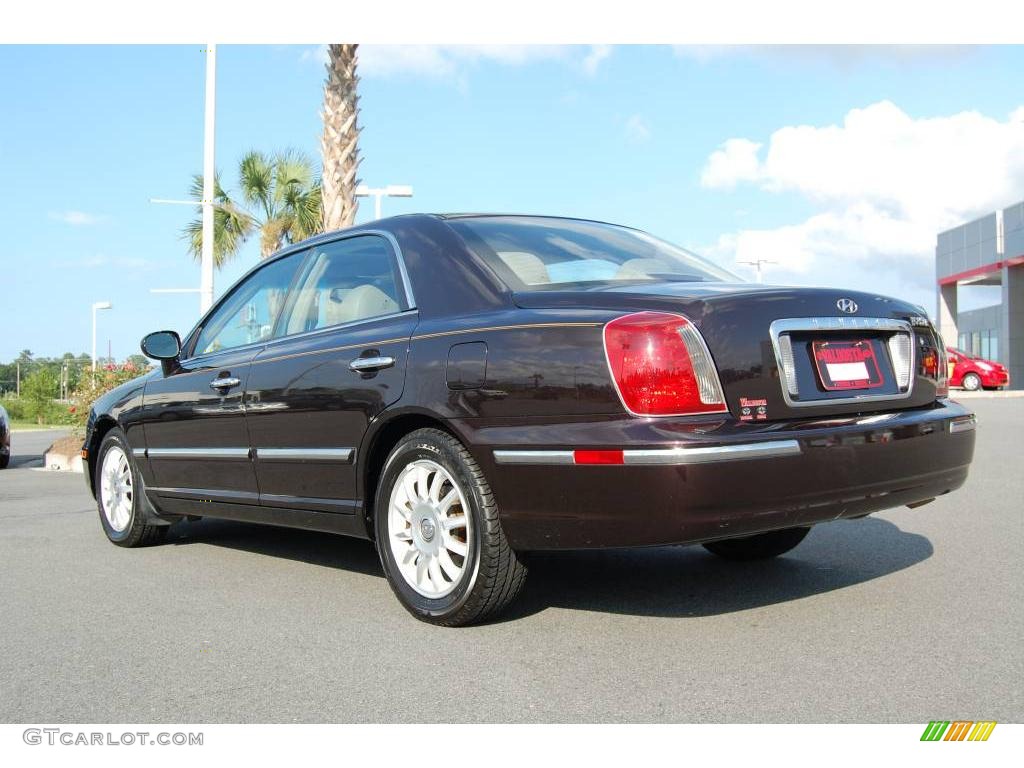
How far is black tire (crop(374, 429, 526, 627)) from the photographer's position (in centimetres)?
400

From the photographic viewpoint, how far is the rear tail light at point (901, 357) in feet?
13.8

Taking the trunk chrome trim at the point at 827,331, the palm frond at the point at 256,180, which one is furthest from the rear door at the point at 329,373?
the palm frond at the point at 256,180

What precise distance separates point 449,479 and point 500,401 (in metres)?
0.46

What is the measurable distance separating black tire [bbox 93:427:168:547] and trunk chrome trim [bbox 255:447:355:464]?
5.03ft

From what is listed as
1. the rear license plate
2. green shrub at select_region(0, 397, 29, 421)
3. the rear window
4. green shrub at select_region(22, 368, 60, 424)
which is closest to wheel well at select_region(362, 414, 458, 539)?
the rear window

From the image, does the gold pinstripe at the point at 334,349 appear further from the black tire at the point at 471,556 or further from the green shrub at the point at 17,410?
the green shrub at the point at 17,410

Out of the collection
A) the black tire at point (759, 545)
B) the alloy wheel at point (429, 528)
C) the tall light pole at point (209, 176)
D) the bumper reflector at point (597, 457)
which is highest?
the tall light pole at point (209, 176)

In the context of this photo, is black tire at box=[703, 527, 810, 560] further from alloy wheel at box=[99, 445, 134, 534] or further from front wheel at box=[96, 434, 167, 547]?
alloy wheel at box=[99, 445, 134, 534]

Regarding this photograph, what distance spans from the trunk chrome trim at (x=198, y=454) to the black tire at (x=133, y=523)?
0.30m
